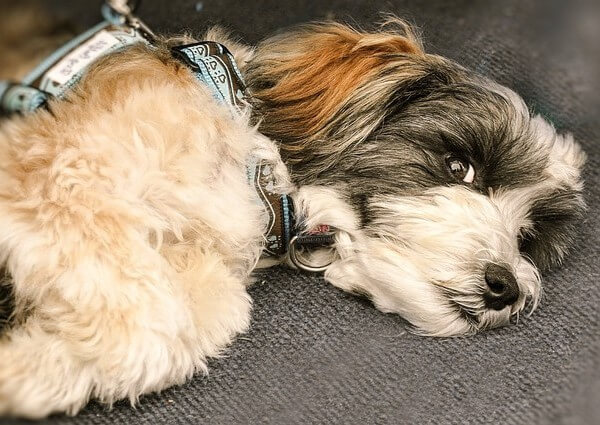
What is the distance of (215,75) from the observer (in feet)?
5.73

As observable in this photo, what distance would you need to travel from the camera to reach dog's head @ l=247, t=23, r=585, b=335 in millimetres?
1716

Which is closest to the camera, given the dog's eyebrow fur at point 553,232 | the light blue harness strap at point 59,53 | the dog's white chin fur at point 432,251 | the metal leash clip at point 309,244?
the light blue harness strap at point 59,53

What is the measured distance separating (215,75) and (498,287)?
0.80 metres

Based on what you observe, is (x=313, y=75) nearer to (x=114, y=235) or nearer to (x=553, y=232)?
(x=114, y=235)

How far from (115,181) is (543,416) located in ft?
3.07

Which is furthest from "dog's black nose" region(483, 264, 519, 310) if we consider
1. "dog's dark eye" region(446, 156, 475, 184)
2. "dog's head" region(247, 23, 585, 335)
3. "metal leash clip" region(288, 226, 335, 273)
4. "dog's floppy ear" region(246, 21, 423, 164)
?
"dog's floppy ear" region(246, 21, 423, 164)

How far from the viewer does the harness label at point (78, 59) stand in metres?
1.49

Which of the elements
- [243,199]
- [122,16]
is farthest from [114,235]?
[122,16]

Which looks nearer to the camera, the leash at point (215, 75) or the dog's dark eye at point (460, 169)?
the leash at point (215, 75)

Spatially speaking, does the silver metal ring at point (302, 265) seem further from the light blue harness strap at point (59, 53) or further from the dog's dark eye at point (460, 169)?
the light blue harness strap at point (59, 53)

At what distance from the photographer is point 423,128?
176cm

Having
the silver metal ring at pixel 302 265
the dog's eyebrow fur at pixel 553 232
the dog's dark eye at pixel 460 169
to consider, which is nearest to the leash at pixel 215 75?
the silver metal ring at pixel 302 265

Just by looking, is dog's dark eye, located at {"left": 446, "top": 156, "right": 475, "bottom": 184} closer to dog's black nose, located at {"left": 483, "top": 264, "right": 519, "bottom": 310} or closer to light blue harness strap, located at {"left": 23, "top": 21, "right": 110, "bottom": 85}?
dog's black nose, located at {"left": 483, "top": 264, "right": 519, "bottom": 310}

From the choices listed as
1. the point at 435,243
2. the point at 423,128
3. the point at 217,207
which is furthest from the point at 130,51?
the point at 435,243
